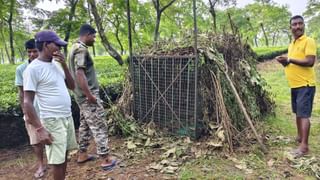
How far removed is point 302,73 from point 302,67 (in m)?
0.07

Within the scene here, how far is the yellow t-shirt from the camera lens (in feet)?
11.7

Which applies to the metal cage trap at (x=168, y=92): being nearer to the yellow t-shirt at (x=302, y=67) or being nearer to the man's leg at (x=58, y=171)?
the yellow t-shirt at (x=302, y=67)

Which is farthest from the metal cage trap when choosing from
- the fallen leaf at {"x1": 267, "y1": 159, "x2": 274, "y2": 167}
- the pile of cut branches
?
the fallen leaf at {"x1": 267, "y1": 159, "x2": 274, "y2": 167}

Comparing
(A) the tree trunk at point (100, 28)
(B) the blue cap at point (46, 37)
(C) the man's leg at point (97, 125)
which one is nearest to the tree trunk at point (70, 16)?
(A) the tree trunk at point (100, 28)

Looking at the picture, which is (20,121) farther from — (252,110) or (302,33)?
(302,33)

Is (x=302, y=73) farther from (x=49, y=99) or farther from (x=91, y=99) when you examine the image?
(x=49, y=99)

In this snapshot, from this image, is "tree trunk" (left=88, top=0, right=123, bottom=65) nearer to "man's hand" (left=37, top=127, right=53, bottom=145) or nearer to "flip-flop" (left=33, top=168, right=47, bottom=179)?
"flip-flop" (left=33, top=168, right=47, bottom=179)

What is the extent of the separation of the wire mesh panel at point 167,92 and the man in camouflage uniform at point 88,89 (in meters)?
1.20

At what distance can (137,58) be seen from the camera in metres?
4.74

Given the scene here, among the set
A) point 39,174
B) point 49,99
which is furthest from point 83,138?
point 49,99

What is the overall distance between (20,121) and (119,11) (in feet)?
30.9

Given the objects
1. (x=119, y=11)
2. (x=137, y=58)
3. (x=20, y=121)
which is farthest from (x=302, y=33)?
(x=119, y=11)

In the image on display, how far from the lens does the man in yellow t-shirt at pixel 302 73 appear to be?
358 cm

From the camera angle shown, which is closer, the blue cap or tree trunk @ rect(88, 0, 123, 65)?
the blue cap
